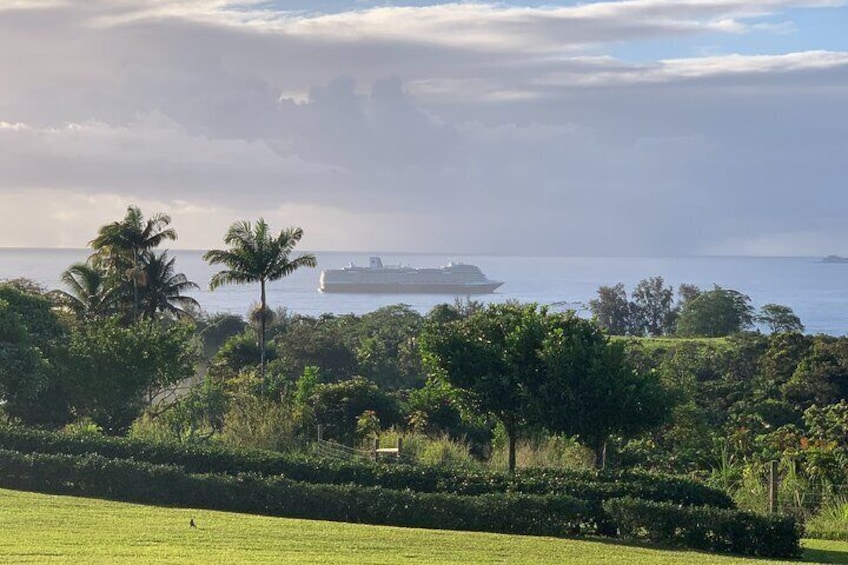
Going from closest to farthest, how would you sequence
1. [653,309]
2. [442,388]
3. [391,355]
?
[442,388] < [391,355] < [653,309]

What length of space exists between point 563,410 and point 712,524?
24.7ft

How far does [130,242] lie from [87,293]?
2.54m

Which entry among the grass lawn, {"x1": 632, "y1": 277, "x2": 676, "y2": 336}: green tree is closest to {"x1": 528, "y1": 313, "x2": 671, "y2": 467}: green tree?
the grass lawn

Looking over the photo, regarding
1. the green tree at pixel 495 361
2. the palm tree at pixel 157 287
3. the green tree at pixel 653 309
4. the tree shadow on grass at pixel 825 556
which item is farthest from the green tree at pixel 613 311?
the tree shadow on grass at pixel 825 556

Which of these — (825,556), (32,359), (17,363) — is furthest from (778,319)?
(825,556)

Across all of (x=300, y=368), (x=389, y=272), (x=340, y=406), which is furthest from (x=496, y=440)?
(x=389, y=272)

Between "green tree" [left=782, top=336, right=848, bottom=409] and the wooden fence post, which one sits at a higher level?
"green tree" [left=782, top=336, right=848, bottom=409]

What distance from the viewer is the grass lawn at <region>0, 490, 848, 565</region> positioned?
43.4 ft

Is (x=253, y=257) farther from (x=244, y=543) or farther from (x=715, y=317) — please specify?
(x=715, y=317)

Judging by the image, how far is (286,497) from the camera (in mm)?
18688

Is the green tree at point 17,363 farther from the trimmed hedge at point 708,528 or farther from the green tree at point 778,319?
the green tree at point 778,319

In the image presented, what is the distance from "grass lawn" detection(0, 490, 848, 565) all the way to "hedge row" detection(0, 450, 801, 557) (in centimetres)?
76

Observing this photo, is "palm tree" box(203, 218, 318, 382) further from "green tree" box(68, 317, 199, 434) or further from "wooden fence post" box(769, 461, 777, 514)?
"wooden fence post" box(769, 461, 777, 514)

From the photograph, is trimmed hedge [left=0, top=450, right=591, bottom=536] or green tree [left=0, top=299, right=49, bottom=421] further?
green tree [left=0, top=299, right=49, bottom=421]
